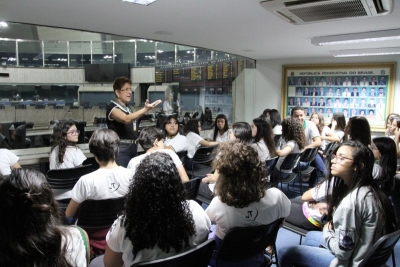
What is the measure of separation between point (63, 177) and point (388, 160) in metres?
2.95

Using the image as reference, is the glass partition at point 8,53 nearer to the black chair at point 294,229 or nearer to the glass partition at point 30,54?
the glass partition at point 30,54

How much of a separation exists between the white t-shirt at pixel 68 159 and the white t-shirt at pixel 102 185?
1.30 meters

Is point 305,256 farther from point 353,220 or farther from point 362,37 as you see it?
point 362,37

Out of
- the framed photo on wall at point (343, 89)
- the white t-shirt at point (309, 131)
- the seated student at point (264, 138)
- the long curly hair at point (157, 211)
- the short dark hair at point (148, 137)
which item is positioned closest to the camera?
the long curly hair at point (157, 211)

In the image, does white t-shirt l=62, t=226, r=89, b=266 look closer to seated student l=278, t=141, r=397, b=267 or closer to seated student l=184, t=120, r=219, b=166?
seated student l=278, t=141, r=397, b=267

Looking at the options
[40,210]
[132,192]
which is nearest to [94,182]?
[132,192]

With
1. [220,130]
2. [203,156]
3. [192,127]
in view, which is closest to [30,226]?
[203,156]

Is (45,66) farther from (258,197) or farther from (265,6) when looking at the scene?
(258,197)

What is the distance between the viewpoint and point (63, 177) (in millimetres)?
2691

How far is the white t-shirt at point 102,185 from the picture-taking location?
6.38 feet

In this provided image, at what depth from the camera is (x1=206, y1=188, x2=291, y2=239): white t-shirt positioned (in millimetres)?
1739

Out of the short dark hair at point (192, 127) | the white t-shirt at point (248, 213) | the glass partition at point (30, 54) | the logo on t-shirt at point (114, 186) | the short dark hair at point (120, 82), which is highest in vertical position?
the glass partition at point (30, 54)

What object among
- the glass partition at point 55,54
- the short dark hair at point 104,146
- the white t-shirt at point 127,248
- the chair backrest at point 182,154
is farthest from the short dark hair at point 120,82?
the glass partition at point 55,54

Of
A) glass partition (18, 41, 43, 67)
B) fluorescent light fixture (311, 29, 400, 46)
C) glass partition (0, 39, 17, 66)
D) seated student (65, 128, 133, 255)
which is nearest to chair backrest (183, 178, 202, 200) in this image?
seated student (65, 128, 133, 255)
